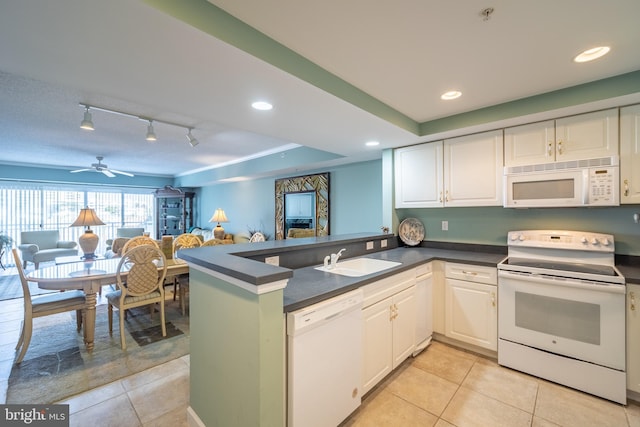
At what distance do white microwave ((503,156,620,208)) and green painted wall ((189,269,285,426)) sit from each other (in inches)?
98.2

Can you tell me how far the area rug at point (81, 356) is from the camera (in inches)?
81.0

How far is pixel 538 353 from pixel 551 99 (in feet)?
6.96

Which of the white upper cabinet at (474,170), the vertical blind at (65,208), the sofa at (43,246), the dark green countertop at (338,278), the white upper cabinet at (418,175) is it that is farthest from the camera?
the vertical blind at (65,208)

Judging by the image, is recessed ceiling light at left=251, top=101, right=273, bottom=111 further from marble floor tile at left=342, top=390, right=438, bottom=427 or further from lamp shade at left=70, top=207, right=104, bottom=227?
lamp shade at left=70, top=207, right=104, bottom=227

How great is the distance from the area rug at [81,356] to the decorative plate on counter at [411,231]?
9.22 feet

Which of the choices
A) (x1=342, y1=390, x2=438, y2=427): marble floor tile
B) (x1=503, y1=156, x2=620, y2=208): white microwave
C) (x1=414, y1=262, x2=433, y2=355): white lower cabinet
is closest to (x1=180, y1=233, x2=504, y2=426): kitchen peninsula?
(x1=414, y1=262, x2=433, y2=355): white lower cabinet

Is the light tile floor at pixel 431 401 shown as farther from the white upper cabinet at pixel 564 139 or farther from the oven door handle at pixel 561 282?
the white upper cabinet at pixel 564 139

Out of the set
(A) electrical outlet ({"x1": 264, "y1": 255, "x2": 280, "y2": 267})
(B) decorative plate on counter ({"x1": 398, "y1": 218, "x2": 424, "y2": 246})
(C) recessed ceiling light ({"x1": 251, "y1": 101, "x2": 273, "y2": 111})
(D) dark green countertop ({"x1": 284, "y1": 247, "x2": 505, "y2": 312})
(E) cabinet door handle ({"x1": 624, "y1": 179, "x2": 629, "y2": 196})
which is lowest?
(D) dark green countertop ({"x1": 284, "y1": 247, "x2": 505, "y2": 312})

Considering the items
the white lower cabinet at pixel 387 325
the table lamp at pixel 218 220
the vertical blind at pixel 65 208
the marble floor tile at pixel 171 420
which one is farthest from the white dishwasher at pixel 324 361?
the vertical blind at pixel 65 208

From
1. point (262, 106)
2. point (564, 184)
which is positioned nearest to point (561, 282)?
point (564, 184)

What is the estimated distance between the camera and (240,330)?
129cm

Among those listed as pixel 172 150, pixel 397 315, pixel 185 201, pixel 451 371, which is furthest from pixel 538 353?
pixel 185 201

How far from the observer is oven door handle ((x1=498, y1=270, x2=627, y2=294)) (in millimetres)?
1847

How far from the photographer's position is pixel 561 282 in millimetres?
2033
